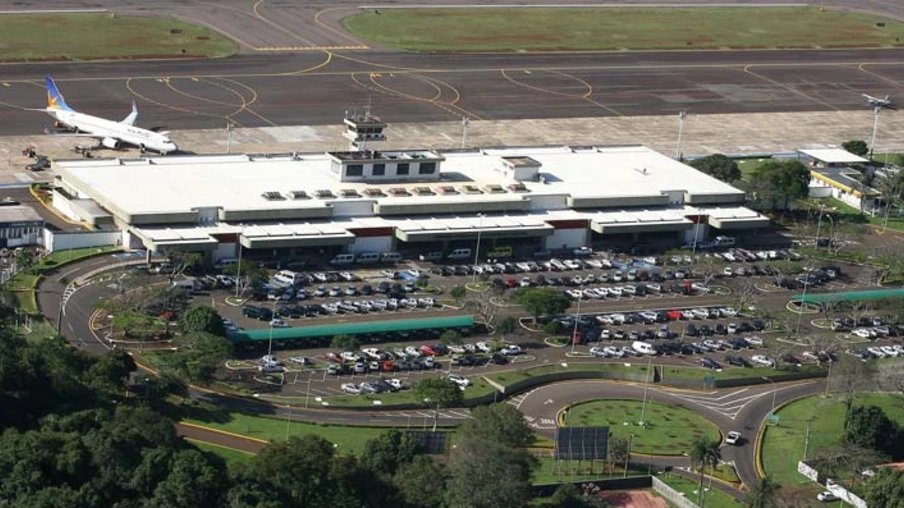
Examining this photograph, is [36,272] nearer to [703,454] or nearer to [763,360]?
[703,454]

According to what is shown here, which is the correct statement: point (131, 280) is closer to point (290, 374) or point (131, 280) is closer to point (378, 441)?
point (290, 374)

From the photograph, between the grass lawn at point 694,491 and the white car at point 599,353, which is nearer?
the grass lawn at point 694,491

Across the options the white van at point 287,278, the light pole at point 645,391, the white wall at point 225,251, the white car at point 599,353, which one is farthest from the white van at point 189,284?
the light pole at point 645,391

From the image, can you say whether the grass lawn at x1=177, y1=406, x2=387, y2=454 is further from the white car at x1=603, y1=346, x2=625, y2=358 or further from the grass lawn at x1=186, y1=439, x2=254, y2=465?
the white car at x1=603, y1=346, x2=625, y2=358

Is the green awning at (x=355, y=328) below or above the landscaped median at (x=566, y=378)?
above

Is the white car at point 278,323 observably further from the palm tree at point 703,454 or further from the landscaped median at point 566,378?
the palm tree at point 703,454
